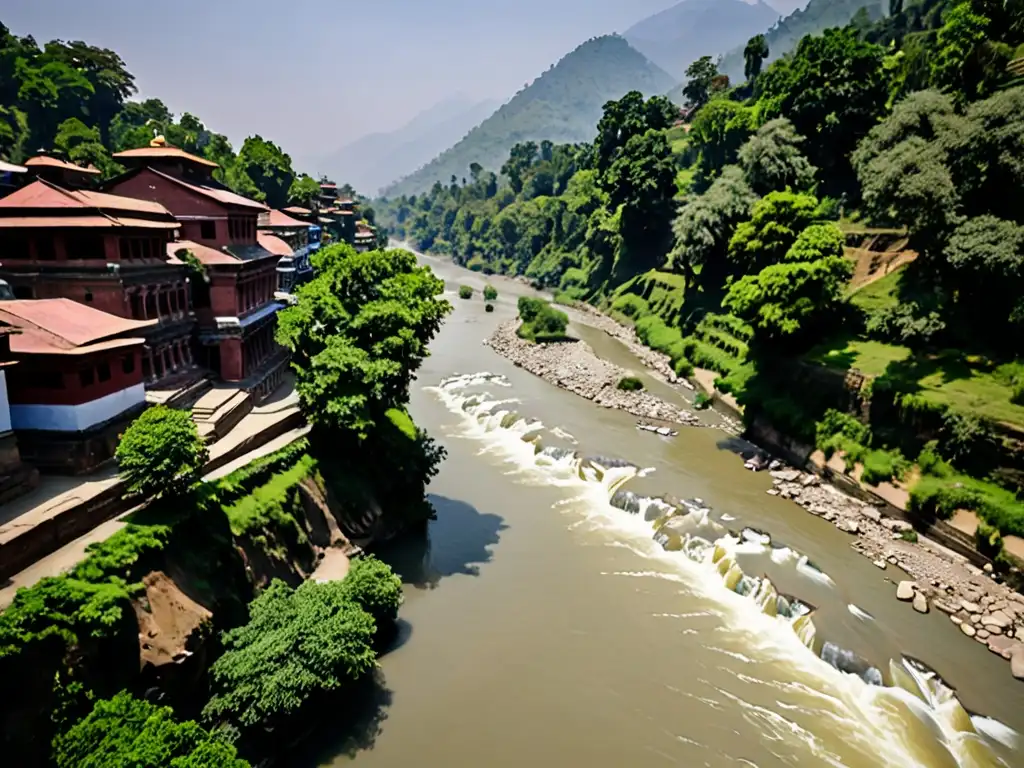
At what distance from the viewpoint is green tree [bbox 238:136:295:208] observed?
7844 centimetres

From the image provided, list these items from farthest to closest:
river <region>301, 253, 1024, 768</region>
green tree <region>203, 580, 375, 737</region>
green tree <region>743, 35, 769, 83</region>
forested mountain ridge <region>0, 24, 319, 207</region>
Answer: green tree <region>743, 35, 769, 83</region>
forested mountain ridge <region>0, 24, 319, 207</region>
river <region>301, 253, 1024, 768</region>
green tree <region>203, 580, 375, 737</region>

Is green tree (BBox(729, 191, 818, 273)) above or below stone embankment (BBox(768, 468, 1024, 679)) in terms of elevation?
above

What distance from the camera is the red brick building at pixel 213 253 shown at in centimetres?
3228

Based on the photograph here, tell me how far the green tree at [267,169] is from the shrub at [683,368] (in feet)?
180

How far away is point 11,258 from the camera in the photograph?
25.4 meters

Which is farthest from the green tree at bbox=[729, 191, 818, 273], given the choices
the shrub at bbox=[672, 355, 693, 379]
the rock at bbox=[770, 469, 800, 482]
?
the rock at bbox=[770, 469, 800, 482]

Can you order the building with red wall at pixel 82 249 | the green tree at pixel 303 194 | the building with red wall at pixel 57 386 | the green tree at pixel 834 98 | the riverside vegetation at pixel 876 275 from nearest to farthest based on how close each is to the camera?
the building with red wall at pixel 57 386, the building with red wall at pixel 82 249, the riverside vegetation at pixel 876 275, the green tree at pixel 834 98, the green tree at pixel 303 194

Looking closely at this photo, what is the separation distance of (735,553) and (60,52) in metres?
93.9

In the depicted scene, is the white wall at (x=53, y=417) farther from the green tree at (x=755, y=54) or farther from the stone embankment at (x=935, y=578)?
the green tree at (x=755, y=54)

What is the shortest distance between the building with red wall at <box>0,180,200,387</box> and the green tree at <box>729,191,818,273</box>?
36.2 meters

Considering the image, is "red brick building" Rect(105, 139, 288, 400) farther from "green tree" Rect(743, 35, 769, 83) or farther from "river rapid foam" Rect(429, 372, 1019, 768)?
"green tree" Rect(743, 35, 769, 83)

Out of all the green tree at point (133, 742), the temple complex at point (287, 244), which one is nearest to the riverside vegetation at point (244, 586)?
the green tree at point (133, 742)

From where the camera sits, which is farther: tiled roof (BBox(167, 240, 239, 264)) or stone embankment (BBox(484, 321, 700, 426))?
stone embankment (BBox(484, 321, 700, 426))

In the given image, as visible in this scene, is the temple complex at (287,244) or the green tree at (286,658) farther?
the temple complex at (287,244)
